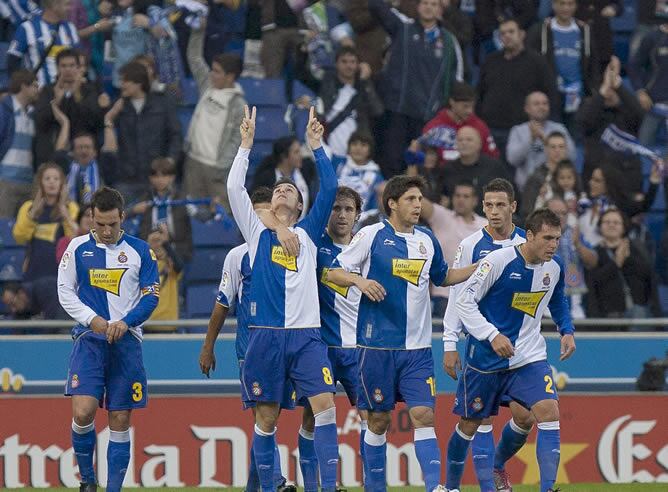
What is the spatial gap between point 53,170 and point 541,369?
20.1 ft

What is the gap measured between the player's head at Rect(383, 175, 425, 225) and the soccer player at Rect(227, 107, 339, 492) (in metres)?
0.45

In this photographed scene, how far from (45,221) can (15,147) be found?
5.18 ft

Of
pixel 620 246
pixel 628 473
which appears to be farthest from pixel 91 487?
pixel 620 246

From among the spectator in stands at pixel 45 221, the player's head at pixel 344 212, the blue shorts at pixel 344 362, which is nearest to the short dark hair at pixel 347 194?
the player's head at pixel 344 212

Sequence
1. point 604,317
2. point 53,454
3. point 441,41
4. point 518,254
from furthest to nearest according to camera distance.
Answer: point 441,41 < point 604,317 < point 53,454 < point 518,254

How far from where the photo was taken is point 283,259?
33.7ft

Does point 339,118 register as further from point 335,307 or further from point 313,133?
point 313,133

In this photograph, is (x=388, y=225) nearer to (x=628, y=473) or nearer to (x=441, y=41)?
(x=628, y=473)

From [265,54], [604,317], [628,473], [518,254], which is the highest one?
[265,54]

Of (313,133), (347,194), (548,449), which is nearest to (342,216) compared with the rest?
(347,194)

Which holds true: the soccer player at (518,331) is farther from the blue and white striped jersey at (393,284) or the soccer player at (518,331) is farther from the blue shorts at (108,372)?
the blue shorts at (108,372)

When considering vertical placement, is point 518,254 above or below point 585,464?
above

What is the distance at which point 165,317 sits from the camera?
14.5m

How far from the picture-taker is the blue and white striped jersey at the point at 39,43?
16.5 metres
